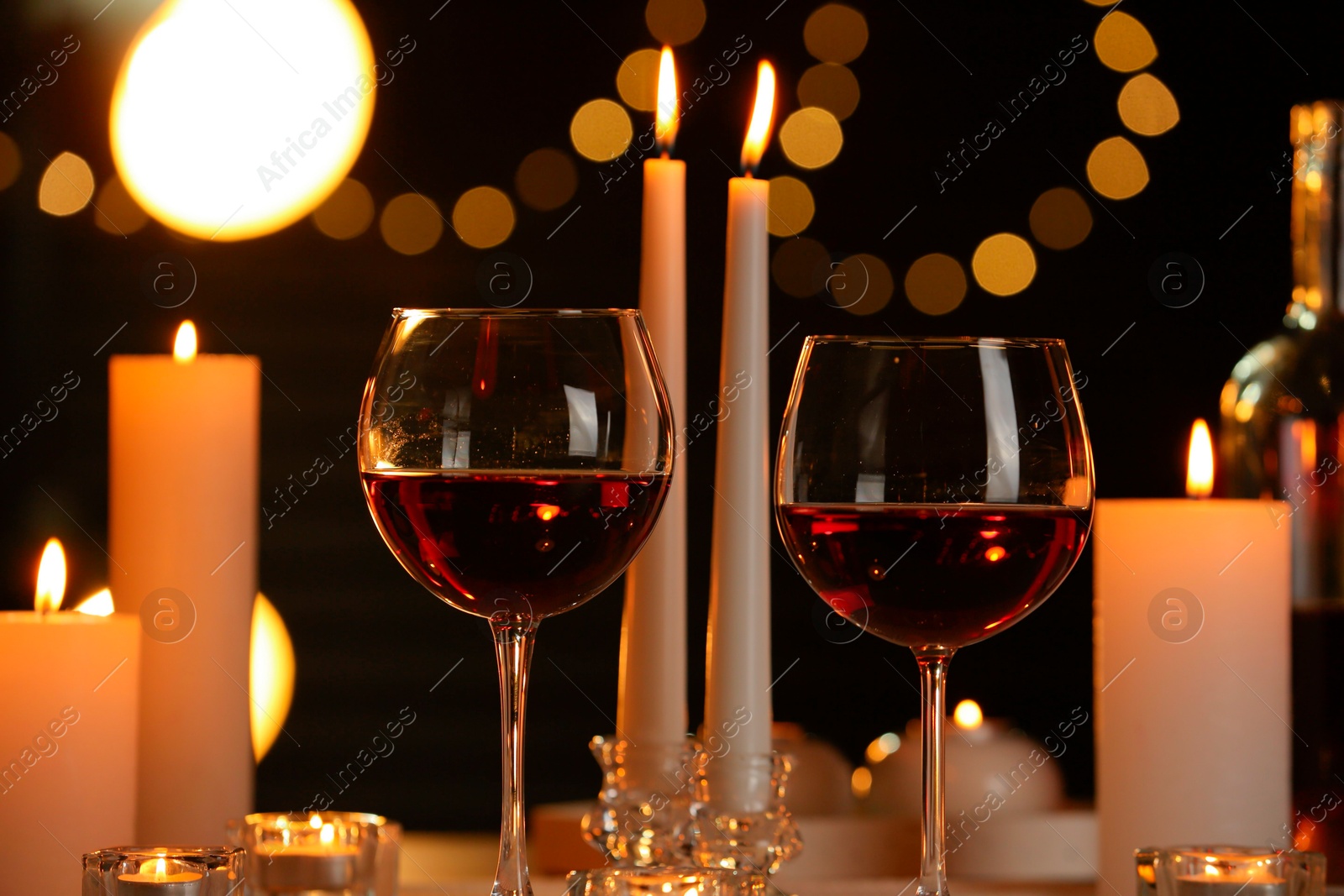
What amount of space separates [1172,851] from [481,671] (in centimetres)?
212

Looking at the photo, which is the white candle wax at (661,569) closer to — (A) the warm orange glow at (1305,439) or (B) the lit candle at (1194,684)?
(B) the lit candle at (1194,684)

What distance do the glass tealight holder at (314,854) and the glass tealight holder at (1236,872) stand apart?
1.14ft

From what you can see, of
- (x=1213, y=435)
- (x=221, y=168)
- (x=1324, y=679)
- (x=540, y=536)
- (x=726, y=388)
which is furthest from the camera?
(x=1213, y=435)

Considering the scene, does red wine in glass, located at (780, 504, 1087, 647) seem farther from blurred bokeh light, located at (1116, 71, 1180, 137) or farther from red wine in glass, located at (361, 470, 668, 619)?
blurred bokeh light, located at (1116, 71, 1180, 137)

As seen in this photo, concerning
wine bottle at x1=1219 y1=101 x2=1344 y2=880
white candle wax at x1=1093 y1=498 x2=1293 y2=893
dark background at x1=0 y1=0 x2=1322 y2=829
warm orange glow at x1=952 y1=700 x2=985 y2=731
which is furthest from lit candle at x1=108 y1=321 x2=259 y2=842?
dark background at x1=0 y1=0 x2=1322 y2=829

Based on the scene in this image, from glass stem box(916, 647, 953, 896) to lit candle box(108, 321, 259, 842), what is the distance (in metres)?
0.40

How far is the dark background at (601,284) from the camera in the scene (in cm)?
257

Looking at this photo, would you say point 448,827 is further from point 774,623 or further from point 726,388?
point 726,388

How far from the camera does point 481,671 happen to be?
273 cm

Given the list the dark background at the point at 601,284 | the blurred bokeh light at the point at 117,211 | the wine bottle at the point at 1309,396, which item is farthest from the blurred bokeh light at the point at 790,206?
the wine bottle at the point at 1309,396

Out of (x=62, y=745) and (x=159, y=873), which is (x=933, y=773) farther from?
(x=62, y=745)

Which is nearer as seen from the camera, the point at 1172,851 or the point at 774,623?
the point at 1172,851

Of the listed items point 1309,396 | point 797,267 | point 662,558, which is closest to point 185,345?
point 662,558

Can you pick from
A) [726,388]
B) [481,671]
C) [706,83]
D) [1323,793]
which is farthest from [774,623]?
[726,388]
